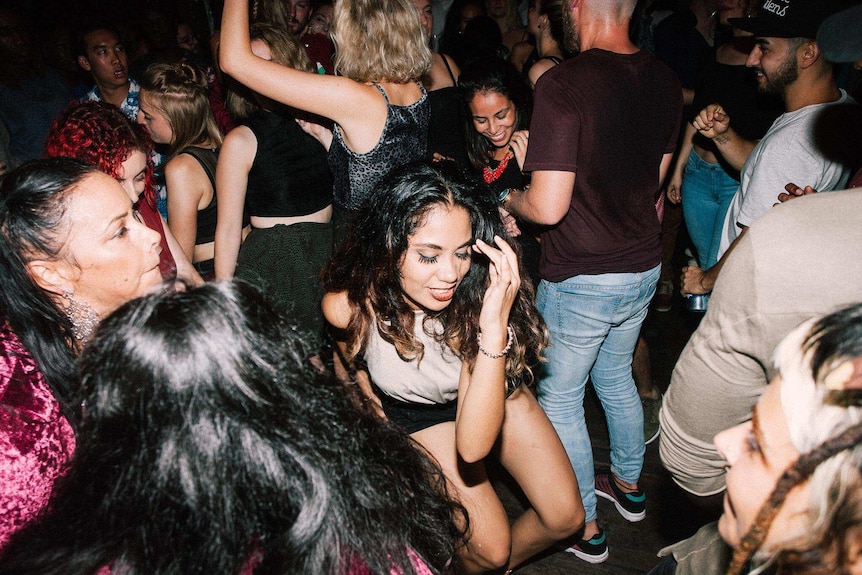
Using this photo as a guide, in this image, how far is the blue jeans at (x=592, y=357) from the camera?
1.99m

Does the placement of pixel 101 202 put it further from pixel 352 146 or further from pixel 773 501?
pixel 773 501

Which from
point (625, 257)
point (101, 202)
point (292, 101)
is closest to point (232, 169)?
point (292, 101)

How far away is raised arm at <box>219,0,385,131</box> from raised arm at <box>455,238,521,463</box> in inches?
30.4

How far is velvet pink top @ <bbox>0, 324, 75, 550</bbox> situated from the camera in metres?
1.18

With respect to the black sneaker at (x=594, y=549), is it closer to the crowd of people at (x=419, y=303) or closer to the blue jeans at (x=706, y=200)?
the crowd of people at (x=419, y=303)

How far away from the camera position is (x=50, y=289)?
1455 millimetres

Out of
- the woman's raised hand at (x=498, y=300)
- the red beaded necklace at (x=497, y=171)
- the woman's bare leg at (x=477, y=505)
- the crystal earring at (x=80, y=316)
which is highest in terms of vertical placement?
Result: the red beaded necklace at (x=497, y=171)

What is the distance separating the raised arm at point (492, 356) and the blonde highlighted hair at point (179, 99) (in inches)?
65.2

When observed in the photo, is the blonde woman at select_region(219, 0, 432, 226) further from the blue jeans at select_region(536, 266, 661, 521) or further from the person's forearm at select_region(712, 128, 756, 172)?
the person's forearm at select_region(712, 128, 756, 172)

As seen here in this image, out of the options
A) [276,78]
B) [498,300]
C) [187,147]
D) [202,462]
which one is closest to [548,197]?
[498,300]

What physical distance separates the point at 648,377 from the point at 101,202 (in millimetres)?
2586

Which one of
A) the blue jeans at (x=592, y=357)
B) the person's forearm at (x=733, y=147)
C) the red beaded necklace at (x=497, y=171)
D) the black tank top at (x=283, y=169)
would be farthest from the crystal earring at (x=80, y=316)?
the person's forearm at (x=733, y=147)

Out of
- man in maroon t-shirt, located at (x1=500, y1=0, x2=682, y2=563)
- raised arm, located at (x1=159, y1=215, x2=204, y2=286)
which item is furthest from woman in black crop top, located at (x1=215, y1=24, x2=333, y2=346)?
man in maroon t-shirt, located at (x1=500, y1=0, x2=682, y2=563)

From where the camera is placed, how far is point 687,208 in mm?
3021
